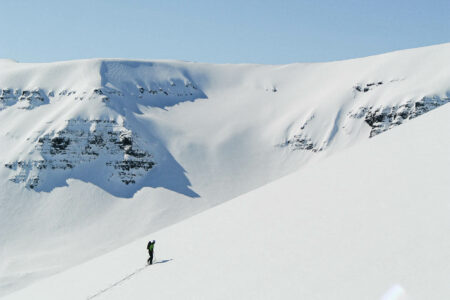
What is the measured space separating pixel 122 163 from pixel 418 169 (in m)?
92.5

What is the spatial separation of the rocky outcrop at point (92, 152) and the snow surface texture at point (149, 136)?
22 cm

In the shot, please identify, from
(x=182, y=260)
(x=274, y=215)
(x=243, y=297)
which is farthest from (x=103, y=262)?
(x=243, y=297)

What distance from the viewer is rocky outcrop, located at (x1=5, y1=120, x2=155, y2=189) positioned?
→ 3922 inches

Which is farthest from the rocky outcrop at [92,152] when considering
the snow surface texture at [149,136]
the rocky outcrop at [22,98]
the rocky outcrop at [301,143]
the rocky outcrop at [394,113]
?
the rocky outcrop at [394,113]

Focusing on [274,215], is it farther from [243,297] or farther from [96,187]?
[96,187]

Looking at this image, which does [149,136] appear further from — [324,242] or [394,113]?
[324,242]

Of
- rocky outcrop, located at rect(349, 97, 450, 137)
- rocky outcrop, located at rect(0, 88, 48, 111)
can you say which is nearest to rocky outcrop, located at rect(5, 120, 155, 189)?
rocky outcrop, located at rect(0, 88, 48, 111)

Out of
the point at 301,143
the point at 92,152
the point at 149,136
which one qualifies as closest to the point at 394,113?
the point at 301,143

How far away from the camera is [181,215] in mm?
88000

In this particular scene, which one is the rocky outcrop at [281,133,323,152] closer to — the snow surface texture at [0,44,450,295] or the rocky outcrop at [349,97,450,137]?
the snow surface texture at [0,44,450,295]

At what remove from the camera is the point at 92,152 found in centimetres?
10306

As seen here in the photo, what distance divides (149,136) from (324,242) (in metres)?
97.6

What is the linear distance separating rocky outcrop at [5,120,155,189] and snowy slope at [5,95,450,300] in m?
82.9

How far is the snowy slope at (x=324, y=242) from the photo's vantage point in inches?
384
